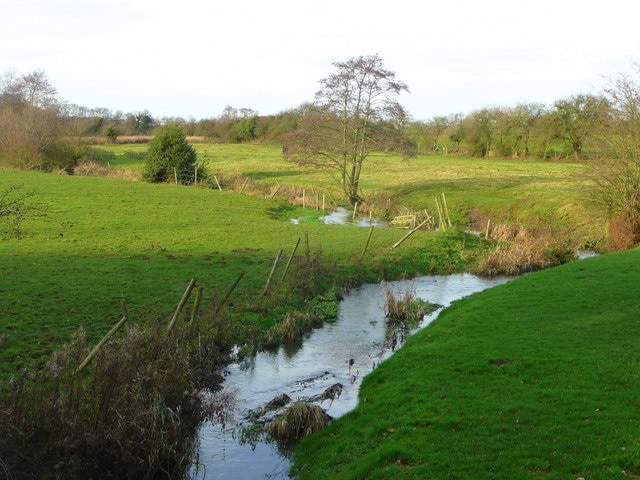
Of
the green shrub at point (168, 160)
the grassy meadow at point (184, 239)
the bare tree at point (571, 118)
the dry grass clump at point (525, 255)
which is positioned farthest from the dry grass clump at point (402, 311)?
the bare tree at point (571, 118)

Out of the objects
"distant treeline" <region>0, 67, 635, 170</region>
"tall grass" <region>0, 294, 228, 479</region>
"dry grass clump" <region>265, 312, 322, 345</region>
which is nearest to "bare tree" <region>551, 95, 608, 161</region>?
"distant treeline" <region>0, 67, 635, 170</region>

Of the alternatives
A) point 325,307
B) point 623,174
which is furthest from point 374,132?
point 325,307

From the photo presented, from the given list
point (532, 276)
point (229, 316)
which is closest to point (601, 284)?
point (532, 276)

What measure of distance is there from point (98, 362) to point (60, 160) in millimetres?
60695

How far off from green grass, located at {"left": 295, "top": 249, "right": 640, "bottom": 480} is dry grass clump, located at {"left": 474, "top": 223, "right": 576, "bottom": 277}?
13363 mm

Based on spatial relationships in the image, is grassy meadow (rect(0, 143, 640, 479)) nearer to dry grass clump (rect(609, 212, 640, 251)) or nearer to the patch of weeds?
the patch of weeds

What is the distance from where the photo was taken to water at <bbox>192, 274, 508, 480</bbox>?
42.2 ft

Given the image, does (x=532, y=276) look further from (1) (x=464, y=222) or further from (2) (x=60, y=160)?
(2) (x=60, y=160)

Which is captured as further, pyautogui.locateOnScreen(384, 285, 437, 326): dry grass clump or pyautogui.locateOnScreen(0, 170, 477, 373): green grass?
pyautogui.locateOnScreen(384, 285, 437, 326): dry grass clump

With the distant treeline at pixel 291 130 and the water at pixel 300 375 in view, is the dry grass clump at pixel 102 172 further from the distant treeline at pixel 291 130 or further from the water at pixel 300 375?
the water at pixel 300 375

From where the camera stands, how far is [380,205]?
5791 centimetres

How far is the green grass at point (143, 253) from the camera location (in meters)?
19.7

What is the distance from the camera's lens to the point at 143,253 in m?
29.4

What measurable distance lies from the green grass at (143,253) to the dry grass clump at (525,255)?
65.9 inches
